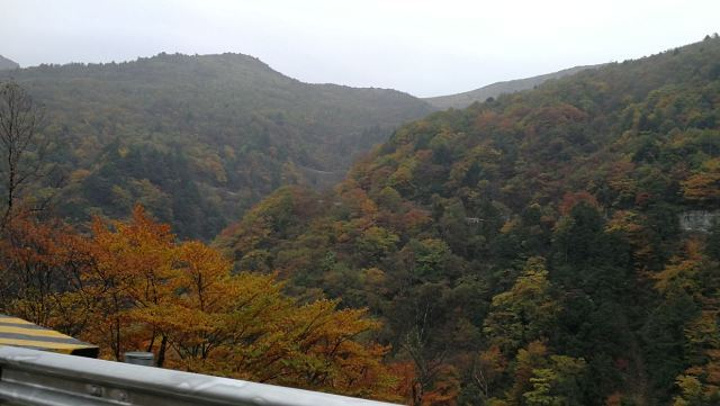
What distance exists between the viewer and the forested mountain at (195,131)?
6191 cm

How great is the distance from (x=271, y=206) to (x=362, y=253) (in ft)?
36.9

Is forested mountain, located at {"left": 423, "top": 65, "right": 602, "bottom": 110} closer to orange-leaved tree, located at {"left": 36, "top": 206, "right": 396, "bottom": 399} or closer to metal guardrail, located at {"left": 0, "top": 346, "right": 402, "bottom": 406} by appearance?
orange-leaved tree, located at {"left": 36, "top": 206, "right": 396, "bottom": 399}

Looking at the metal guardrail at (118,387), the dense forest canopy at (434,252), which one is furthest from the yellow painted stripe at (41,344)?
the dense forest canopy at (434,252)

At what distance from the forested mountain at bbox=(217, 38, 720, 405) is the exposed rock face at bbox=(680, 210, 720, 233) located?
0.47ft

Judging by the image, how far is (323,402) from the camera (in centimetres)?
183

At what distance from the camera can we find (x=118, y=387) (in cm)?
232

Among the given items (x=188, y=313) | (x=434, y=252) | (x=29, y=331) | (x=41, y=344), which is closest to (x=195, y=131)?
(x=434, y=252)

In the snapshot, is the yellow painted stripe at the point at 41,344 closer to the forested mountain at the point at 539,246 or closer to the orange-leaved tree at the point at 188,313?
the orange-leaved tree at the point at 188,313

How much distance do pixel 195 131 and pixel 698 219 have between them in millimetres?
87498

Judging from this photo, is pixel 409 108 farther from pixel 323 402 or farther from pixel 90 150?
pixel 323 402

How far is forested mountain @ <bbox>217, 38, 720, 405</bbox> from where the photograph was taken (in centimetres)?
2836

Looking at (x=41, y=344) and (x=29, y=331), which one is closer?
(x=41, y=344)

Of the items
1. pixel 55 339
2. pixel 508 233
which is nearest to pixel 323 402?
pixel 55 339

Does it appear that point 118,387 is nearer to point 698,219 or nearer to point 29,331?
point 29,331
